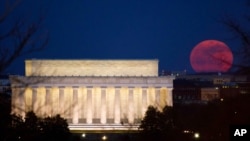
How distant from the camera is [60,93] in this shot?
9456 cm

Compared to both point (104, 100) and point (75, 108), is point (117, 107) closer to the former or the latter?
point (104, 100)

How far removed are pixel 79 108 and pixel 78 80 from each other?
12.1 ft

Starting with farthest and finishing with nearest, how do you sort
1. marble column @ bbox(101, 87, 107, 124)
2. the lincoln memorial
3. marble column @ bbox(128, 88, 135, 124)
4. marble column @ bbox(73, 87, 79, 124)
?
marble column @ bbox(101, 87, 107, 124)
marble column @ bbox(128, 88, 135, 124)
the lincoln memorial
marble column @ bbox(73, 87, 79, 124)

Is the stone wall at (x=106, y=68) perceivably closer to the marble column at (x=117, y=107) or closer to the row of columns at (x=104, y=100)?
the row of columns at (x=104, y=100)

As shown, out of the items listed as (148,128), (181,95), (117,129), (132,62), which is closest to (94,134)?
(117,129)

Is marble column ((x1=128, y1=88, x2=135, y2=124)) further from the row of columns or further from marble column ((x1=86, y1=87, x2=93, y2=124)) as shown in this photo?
marble column ((x1=86, y1=87, x2=93, y2=124))

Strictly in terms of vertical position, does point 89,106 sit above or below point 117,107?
above

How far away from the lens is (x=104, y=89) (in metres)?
95.5

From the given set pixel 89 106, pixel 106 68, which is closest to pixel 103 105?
pixel 89 106

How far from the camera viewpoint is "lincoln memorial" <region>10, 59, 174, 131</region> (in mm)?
93625

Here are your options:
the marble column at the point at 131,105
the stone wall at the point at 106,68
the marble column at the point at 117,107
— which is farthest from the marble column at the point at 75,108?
the marble column at the point at 131,105

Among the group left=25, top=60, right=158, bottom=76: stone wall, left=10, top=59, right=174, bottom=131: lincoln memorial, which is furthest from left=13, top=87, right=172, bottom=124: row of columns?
left=25, top=60, right=158, bottom=76: stone wall

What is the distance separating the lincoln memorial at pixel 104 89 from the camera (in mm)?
93625

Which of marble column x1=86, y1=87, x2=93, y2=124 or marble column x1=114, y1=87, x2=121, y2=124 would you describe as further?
marble column x1=86, y1=87, x2=93, y2=124
